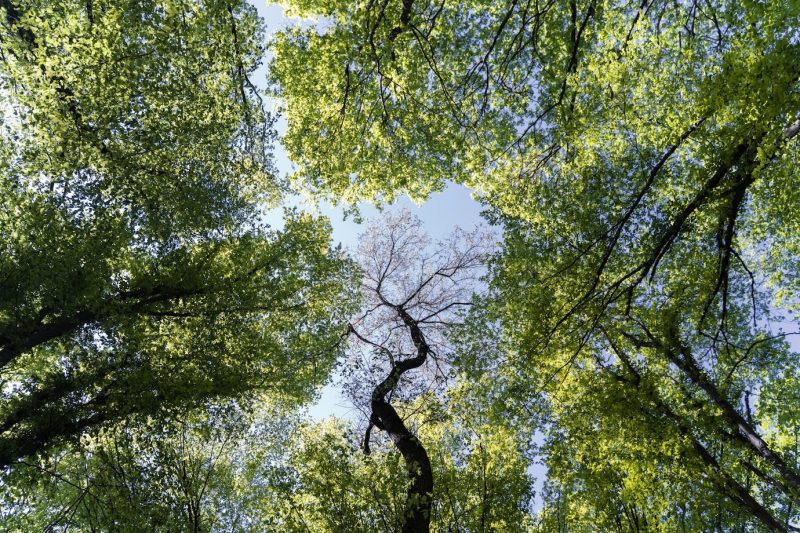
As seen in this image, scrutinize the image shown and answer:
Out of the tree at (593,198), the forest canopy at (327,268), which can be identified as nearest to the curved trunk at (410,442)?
the forest canopy at (327,268)

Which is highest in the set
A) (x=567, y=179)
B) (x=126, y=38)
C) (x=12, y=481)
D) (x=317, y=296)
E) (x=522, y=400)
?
(x=126, y=38)

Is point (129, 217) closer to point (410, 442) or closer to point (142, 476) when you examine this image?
point (142, 476)

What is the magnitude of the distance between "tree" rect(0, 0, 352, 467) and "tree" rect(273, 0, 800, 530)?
1903mm

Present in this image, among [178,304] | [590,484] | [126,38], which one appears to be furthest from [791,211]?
[126,38]

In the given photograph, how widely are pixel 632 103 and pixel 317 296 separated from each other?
9.93 m

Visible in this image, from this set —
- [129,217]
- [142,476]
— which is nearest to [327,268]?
[129,217]

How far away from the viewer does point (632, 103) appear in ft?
31.7

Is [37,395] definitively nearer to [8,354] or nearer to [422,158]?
[8,354]

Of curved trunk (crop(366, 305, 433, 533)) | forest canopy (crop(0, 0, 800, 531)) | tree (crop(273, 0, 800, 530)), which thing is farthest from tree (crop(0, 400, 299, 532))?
tree (crop(273, 0, 800, 530))

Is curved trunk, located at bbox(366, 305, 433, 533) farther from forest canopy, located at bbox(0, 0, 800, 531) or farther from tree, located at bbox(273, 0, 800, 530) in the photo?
tree, located at bbox(273, 0, 800, 530)

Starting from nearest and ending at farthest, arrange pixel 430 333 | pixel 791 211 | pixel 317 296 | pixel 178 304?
pixel 791 211
pixel 178 304
pixel 317 296
pixel 430 333

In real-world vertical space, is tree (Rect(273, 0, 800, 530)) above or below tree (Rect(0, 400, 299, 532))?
above

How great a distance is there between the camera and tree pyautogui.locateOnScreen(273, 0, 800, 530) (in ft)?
28.8

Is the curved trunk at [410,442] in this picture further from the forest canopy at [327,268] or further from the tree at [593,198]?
the tree at [593,198]
